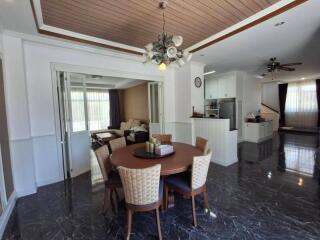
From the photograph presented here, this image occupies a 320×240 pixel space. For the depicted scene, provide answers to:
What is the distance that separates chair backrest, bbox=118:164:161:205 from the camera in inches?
62.5

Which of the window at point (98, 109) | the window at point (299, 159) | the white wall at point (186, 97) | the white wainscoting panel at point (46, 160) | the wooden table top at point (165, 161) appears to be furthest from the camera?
the window at point (98, 109)

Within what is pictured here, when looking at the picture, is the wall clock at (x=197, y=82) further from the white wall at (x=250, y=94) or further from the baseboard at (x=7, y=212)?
the baseboard at (x=7, y=212)

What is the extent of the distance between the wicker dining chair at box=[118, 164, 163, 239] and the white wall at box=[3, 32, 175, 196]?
2.12 m

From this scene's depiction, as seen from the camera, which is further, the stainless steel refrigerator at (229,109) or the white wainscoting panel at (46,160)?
the stainless steel refrigerator at (229,109)

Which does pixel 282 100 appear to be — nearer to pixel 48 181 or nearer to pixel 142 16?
pixel 142 16

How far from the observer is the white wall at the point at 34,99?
2577 millimetres

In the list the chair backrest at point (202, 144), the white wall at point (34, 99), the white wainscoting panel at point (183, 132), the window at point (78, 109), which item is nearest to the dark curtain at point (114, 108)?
the white wainscoting panel at point (183, 132)

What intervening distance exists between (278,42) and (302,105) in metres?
6.96

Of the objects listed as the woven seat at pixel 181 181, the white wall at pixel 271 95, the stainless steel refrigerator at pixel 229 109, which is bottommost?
the woven seat at pixel 181 181

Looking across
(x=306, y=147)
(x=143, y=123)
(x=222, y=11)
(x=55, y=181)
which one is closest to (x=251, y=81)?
(x=306, y=147)

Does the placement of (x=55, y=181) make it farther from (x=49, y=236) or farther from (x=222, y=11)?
(x=222, y=11)

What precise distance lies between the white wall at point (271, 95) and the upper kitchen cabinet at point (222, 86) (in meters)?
4.38

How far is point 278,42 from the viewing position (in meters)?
3.26

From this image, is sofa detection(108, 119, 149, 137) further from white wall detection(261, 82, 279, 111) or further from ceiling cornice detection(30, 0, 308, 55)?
white wall detection(261, 82, 279, 111)
